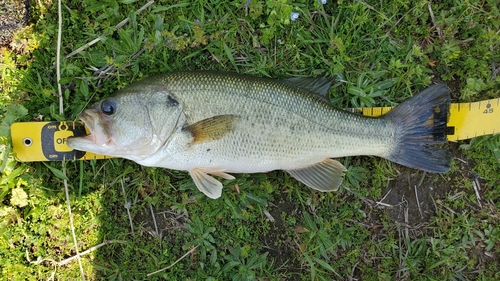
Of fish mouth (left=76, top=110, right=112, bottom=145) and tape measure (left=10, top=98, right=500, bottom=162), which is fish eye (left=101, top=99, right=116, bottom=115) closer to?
fish mouth (left=76, top=110, right=112, bottom=145)

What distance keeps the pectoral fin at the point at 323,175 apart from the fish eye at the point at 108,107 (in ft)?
5.50

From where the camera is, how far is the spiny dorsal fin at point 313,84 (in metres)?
3.40

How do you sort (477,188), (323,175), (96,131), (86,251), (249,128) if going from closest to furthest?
(96,131) < (249,128) < (323,175) < (86,251) < (477,188)

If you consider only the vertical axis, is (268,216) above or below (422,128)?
below

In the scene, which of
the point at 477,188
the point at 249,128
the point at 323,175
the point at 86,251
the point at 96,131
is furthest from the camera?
the point at 477,188

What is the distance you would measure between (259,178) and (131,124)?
1.37m

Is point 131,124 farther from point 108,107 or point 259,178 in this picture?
point 259,178

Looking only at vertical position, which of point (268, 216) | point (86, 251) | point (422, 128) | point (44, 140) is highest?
point (44, 140)

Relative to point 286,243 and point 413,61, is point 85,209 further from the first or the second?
point 413,61

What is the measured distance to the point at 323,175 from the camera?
3.36 meters

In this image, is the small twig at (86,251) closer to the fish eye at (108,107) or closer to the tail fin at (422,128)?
the fish eye at (108,107)

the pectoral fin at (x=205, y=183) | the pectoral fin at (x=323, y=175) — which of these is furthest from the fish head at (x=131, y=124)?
the pectoral fin at (x=323, y=175)

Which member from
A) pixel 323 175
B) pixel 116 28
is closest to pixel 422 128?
pixel 323 175

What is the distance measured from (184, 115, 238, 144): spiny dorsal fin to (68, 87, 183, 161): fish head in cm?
16
